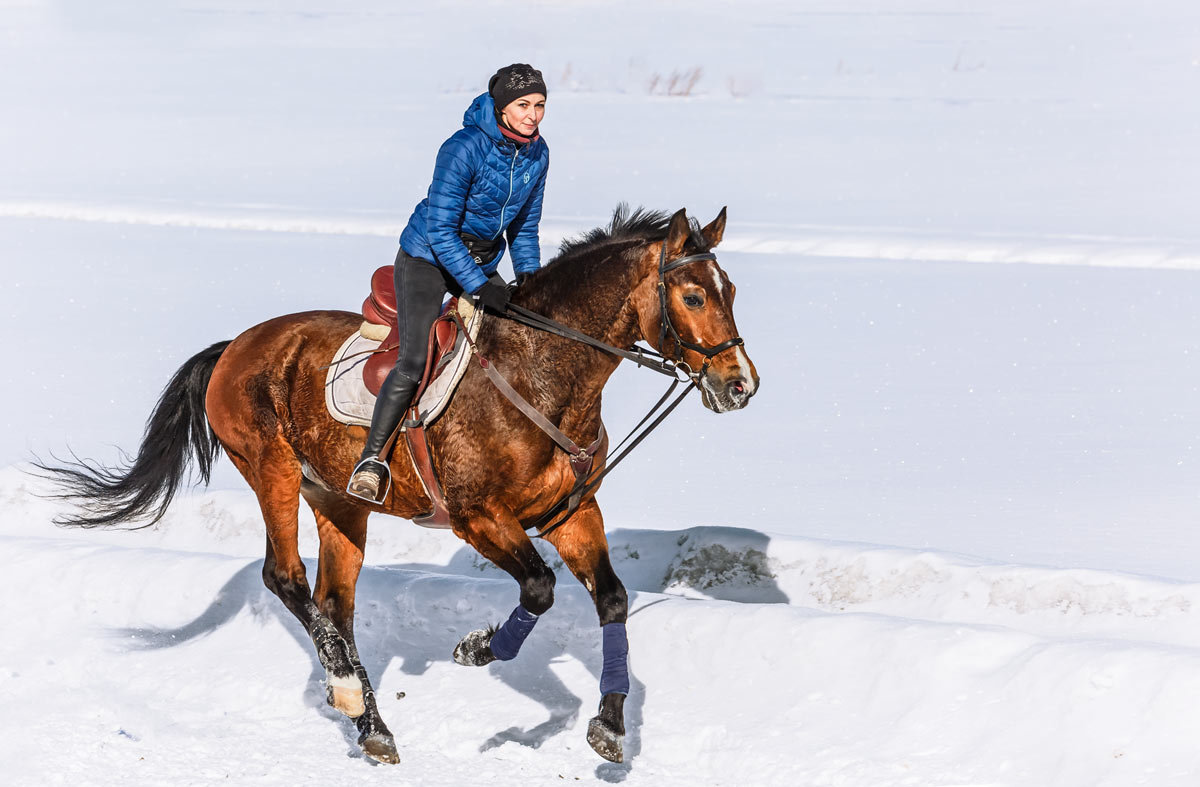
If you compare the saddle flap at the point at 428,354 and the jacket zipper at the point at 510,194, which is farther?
the saddle flap at the point at 428,354

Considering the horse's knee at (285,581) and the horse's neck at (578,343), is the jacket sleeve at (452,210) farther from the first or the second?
the horse's knee at (285,581)

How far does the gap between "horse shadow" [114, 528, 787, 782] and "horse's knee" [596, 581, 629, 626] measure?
586 millimetres

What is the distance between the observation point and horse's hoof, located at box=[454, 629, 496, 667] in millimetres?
5574

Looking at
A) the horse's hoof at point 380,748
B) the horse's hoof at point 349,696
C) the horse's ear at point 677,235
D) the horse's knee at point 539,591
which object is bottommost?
the horse's hoof at point 380,748

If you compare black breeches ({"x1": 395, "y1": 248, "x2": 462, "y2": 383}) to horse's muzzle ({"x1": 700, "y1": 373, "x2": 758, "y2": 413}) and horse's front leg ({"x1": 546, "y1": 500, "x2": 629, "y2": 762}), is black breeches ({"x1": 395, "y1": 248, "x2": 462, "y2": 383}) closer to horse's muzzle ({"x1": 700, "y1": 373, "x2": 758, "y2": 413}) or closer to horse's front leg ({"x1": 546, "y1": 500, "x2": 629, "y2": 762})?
horse's front leg ({"x1": 546, "y1": 500, "x2": 629, "y2": 762})

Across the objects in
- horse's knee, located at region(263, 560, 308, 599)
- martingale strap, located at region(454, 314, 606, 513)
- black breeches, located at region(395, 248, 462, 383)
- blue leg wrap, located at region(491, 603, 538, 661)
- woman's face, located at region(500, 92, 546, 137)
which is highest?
woman's face, located at region(500, 92, 546, 137)

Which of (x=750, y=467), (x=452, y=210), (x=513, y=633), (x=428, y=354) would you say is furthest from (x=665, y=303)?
(x=750, y=467)

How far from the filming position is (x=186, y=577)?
702 centimetres

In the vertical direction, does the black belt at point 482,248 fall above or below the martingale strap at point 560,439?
above

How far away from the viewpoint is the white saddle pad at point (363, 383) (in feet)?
17.7

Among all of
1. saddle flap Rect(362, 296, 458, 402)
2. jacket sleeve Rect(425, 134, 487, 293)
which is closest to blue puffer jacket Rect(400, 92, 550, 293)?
jacket sleeve Rect(425, 134, 487, 293)

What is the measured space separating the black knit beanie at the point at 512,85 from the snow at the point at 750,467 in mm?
2192

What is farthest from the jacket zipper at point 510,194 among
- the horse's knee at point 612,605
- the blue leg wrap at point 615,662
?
the blue leg wrap at point 615,662

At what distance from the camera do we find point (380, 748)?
17.7ft
